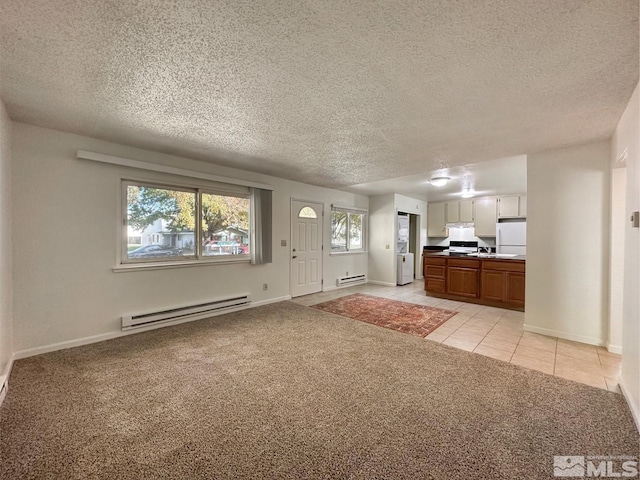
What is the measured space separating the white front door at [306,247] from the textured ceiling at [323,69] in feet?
8.33

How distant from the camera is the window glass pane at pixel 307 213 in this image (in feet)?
18.5

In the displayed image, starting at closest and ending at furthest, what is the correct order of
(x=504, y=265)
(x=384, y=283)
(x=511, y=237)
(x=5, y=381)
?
1. (x=5, y=381)
2. (x=504, y=265)
3. (x=511, y=237)
4. (x=384, y=283)

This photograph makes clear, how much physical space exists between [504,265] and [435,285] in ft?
4.46

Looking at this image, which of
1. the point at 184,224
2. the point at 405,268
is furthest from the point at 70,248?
the point at 405,268

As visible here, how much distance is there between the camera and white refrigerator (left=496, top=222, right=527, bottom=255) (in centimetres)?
634

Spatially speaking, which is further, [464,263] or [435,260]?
[435,260]

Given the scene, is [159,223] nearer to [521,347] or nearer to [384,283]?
[521,347]

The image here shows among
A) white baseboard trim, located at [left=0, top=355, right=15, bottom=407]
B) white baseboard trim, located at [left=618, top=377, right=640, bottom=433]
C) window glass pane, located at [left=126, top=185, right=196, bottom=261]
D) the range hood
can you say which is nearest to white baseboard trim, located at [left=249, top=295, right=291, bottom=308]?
window glass pane, located at [left=126, top=185, right=196, bottom=261]

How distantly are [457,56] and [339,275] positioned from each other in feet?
17.7

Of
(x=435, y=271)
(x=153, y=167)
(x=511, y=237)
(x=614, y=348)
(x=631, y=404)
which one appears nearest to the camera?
(x=631, y=404)

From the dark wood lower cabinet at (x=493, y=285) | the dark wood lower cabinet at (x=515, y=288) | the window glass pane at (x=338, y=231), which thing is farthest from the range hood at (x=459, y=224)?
the window glass pane at (x=338, y=231)

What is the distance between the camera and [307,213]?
579 centimetres

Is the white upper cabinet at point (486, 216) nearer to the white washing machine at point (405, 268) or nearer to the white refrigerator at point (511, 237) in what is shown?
the white refrigerator at point (511, 237)

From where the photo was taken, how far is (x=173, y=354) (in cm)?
285
